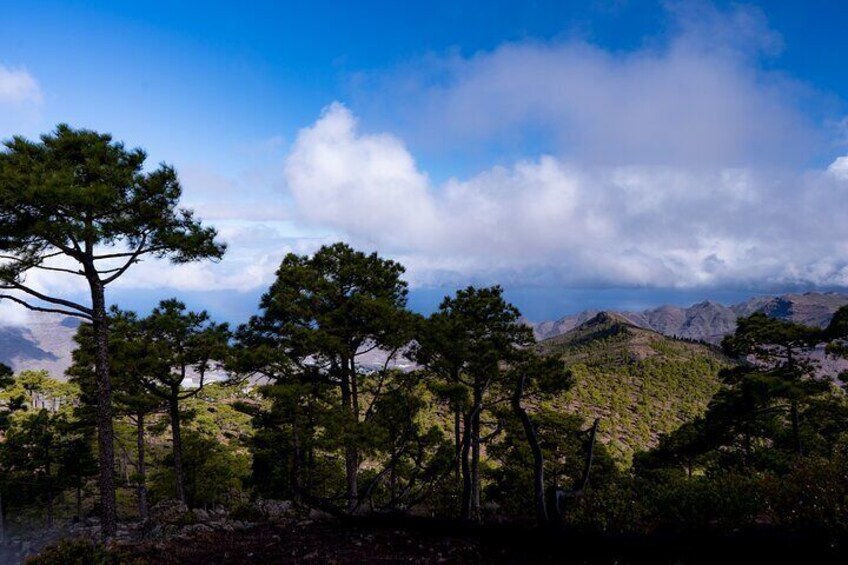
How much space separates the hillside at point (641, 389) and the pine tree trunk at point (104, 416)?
5708cm

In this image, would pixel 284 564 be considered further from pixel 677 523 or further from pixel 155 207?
pixel 155 207

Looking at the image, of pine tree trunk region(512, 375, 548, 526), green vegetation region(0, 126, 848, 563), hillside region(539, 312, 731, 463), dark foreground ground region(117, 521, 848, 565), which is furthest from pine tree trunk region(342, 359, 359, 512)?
hillside region(539, 312, 731, 463)

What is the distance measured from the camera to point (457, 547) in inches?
390

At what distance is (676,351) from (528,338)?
5203 inches

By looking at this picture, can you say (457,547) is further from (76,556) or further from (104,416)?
(104,416)

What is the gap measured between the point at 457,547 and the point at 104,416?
11.8m

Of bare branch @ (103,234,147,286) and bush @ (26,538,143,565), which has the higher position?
bare branch @ (103,234,147,286)

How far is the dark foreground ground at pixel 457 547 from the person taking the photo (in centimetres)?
652

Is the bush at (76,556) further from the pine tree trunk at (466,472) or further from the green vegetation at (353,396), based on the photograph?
the pine tree trunk at (466,472)

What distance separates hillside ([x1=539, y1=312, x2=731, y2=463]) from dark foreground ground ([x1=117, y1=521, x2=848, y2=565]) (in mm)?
55541

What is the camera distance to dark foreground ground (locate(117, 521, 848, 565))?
6.52m

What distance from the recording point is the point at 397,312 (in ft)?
68.9

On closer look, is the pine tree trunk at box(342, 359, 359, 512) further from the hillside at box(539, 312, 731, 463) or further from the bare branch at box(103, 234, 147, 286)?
the hillside at box(539, 312, 731, 463)

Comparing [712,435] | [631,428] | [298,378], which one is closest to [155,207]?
[298,378]
